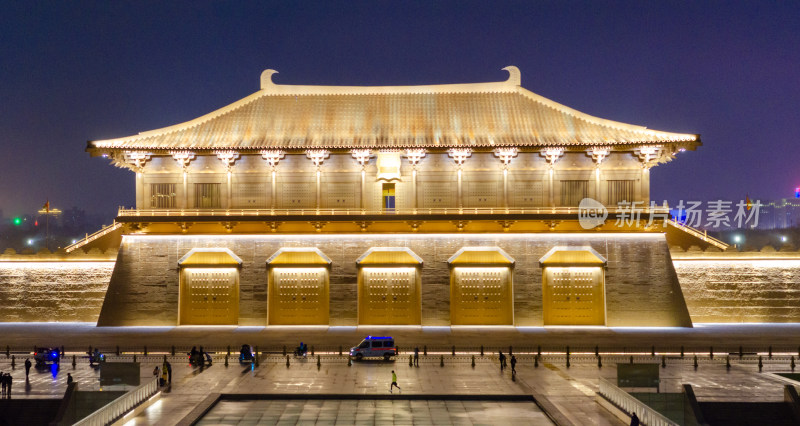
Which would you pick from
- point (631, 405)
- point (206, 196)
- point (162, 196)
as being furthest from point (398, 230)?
point (631, 405)

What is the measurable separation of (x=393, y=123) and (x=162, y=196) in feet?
46.2

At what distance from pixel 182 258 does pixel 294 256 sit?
6187mm

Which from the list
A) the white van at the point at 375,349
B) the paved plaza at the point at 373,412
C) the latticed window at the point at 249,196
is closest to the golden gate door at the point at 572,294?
the white van at the point at 375,349

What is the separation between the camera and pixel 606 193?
100 ft

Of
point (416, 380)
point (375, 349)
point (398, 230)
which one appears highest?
point (398, 230)

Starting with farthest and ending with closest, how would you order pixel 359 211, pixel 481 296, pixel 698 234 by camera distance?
pixel 698 234
pixel 359 211
pixel 481 296

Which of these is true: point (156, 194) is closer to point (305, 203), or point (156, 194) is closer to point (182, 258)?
point (182, 258)

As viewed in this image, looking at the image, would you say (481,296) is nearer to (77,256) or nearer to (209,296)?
(209,296)

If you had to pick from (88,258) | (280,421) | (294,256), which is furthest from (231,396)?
(88,258)

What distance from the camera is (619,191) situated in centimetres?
3052

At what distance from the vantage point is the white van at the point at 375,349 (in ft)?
71.6

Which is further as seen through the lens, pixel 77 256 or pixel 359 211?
pixel 77 256

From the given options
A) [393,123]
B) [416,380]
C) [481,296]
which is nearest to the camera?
[416,380]

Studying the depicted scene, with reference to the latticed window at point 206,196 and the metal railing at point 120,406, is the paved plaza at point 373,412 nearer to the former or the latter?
the metal railing at point 120,406
